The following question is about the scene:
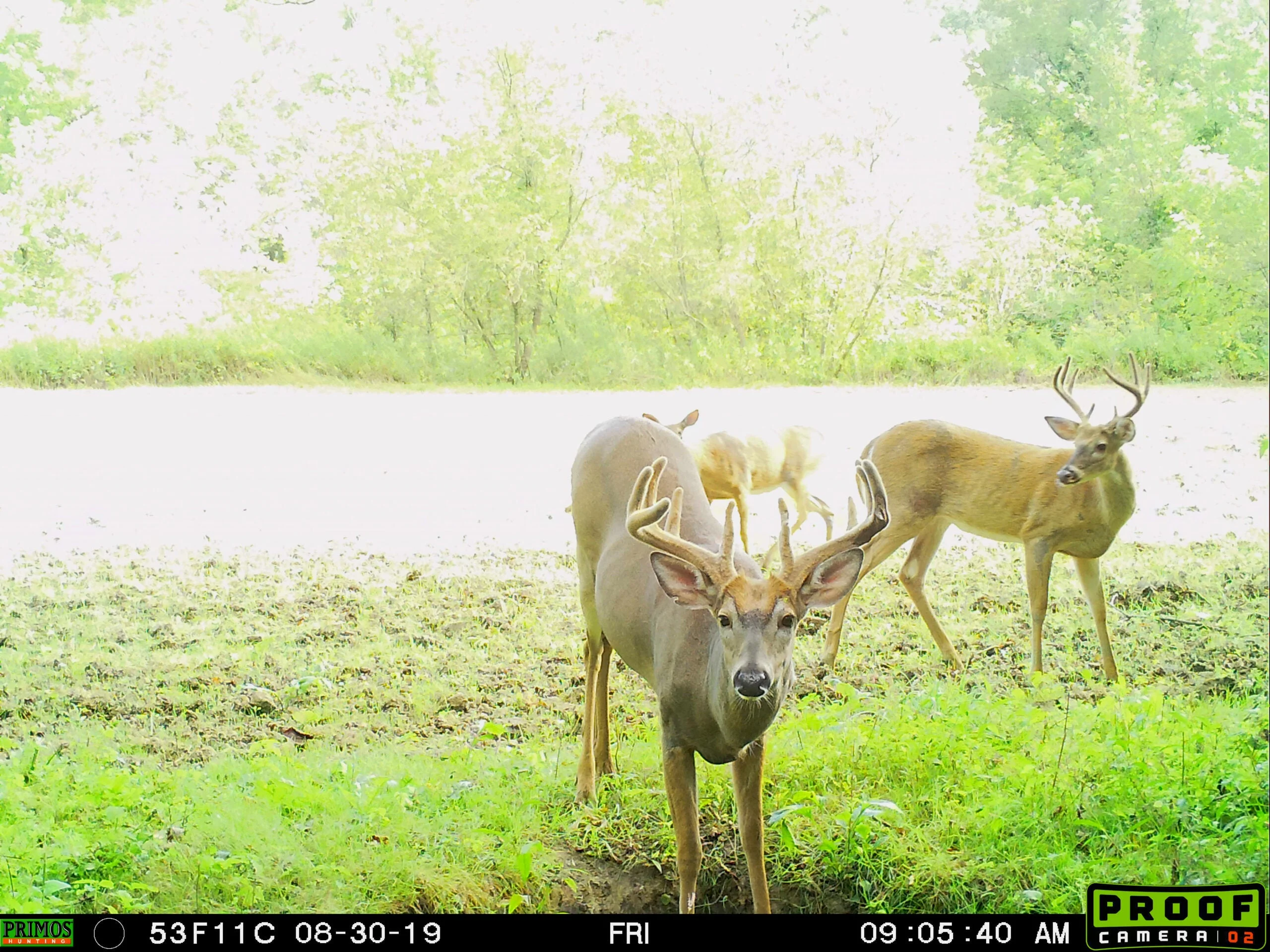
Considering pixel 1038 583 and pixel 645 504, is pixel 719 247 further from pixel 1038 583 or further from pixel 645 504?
pixel 645 504

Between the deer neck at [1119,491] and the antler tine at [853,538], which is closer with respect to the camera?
the antler tine at [853,538]

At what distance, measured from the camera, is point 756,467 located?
4613 millimetres

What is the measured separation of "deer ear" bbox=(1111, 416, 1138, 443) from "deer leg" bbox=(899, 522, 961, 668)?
663 mm

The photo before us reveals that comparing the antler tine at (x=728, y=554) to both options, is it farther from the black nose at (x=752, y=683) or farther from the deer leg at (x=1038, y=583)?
the deer leg at (x=1038, y=583)

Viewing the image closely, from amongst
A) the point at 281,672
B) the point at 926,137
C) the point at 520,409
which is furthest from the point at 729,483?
the point at 281,672

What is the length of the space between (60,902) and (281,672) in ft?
3.96

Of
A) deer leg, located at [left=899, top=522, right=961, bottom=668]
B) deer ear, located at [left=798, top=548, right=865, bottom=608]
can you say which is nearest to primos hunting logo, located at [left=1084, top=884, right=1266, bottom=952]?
deer ear, located at [left=798, top=548, right=865, bottom=608]

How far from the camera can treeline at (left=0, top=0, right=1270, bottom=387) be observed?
429cm

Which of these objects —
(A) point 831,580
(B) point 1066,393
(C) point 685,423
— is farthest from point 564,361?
(A) point 831,580

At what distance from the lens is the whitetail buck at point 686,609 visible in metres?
2.02

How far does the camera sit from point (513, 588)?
4.19m

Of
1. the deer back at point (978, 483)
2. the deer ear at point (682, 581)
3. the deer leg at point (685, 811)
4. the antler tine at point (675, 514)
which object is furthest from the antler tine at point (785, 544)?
the deer back at point (978, 483)

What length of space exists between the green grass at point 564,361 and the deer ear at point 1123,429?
1.02m

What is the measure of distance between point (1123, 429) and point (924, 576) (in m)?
0.87
